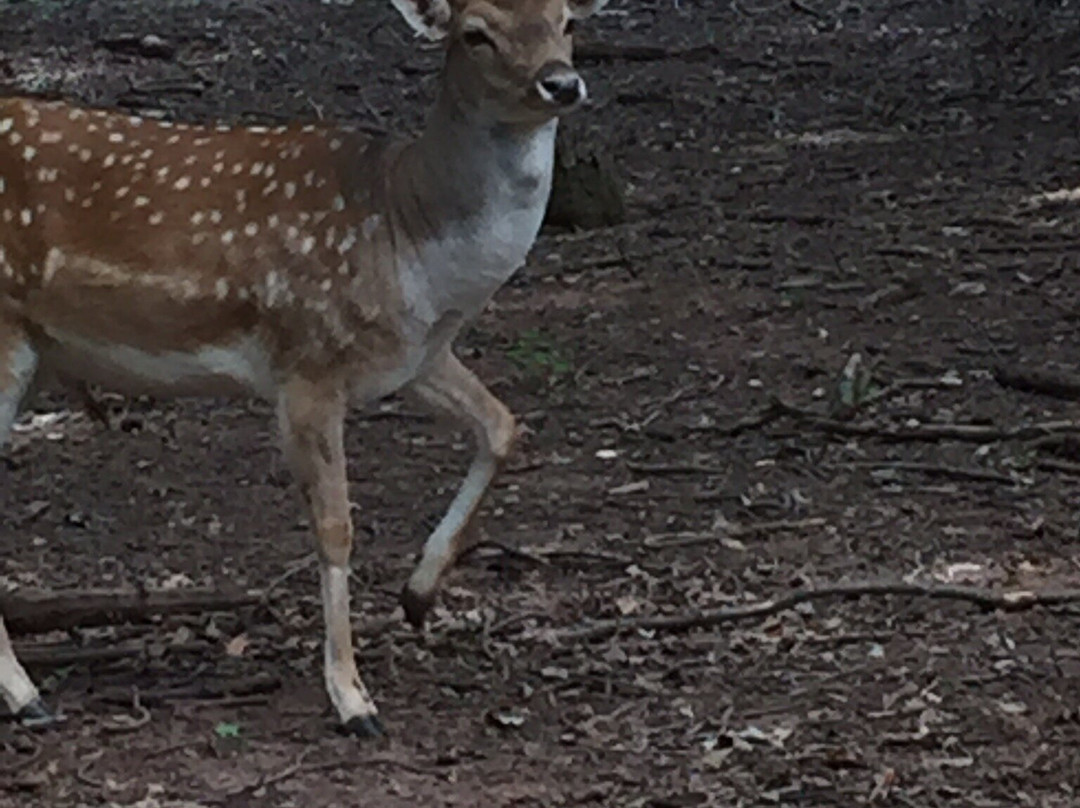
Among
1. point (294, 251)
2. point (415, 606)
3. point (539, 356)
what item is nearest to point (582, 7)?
point (294, 251)

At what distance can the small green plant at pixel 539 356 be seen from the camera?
26.7 feet

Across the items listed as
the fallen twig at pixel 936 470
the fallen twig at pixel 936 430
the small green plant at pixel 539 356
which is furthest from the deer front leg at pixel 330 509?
the small green plant at pixel 539 356

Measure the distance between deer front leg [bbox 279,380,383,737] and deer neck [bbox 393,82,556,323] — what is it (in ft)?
1.01

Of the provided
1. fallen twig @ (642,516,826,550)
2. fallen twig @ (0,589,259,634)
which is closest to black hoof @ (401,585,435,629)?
fallen twig @ (0,589,259,634)

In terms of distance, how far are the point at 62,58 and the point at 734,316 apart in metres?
6.85

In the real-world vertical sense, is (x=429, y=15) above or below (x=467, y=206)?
above

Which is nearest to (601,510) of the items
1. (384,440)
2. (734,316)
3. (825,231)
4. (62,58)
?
(384,440)

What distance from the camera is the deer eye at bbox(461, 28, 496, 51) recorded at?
4.87 metres

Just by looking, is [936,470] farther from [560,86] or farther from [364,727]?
[560,86]

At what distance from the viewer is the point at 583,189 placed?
10.0 metres

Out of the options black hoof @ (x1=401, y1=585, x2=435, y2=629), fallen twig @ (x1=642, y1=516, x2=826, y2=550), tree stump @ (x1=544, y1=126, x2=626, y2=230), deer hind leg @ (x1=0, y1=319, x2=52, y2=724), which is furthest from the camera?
tree stump @ (x1=544, y1=126, x2=626, y2=230)

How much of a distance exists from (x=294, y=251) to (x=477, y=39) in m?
0.64

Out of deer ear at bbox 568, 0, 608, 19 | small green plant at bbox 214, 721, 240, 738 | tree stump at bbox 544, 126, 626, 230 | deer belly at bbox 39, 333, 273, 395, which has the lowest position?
tree stump at bbox 544, 126, 626, 230

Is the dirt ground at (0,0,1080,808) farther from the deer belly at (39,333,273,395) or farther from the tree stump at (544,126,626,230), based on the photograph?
the deer belly at (39,333,273,395)
